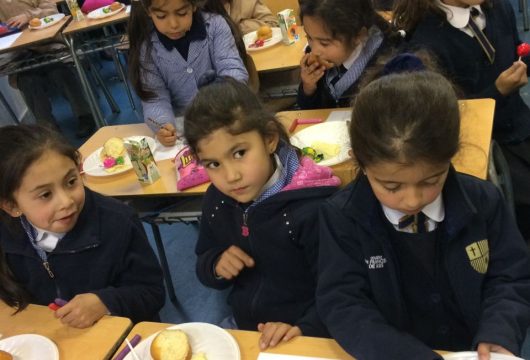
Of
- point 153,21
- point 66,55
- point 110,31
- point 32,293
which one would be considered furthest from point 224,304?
point 110,31

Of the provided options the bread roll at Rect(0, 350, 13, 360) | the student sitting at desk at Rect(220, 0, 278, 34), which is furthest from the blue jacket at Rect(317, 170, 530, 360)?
the student sitting at desk at Rect(220, 0, 278, 34)

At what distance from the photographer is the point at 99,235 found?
1343 mm

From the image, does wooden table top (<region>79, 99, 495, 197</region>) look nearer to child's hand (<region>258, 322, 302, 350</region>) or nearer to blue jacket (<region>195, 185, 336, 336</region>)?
blue jacket (<region>195, 185, 336, 336</region>)

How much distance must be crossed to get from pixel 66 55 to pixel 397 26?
284 centimetres

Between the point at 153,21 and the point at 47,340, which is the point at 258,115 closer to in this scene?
the point at 47,340

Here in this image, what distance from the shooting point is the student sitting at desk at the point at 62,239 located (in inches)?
49.3

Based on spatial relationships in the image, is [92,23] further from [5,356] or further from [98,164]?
[5,356]

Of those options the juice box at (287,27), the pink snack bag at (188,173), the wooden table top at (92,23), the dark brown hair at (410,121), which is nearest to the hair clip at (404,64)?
the dark brown hair at (410,121)

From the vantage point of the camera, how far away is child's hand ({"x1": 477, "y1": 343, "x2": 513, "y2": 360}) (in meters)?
0.80

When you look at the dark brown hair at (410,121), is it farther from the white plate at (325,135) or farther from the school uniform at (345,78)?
the school uniform at (345,78)

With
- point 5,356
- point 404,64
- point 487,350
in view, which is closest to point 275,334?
point 487,350

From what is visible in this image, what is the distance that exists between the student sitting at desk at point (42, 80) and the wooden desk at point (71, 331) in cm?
300

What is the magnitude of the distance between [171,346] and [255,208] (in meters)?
0.41

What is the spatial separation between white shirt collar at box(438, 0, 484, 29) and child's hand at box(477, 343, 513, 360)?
1312 millimetres
